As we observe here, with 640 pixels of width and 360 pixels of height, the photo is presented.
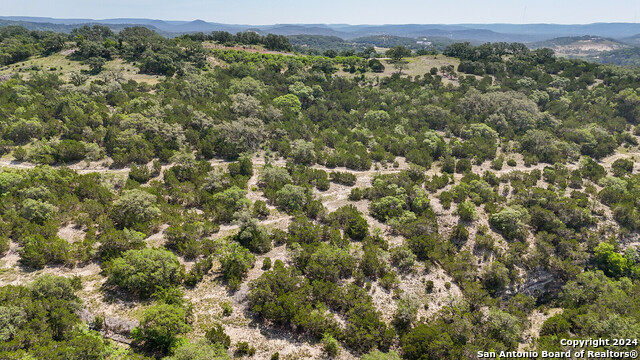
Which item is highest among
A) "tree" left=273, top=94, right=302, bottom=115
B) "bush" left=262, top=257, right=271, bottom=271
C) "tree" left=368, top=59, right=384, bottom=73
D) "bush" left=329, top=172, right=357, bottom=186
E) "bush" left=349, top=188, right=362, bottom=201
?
"tree" left=368, top=59, right=384, bottom=73

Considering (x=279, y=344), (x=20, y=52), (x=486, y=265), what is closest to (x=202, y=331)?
(x=279, y=344)

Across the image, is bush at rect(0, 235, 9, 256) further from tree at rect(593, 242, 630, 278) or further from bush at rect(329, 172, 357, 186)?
tree at rect(593, 242, 630, 278)

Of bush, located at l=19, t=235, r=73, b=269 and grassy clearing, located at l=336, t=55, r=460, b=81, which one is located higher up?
grassy clearing, located at l=336, t=55, r=460, b=81

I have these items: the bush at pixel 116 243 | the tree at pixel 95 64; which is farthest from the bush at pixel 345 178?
the tree at pixel 95 64

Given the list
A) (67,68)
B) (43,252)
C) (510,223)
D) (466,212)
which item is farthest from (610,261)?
(67,68)

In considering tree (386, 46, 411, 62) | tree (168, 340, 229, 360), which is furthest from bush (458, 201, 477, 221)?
tree (386, 46, 411, 62)

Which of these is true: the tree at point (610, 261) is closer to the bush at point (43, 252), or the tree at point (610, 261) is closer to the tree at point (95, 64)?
the bush at point (43, 252)
